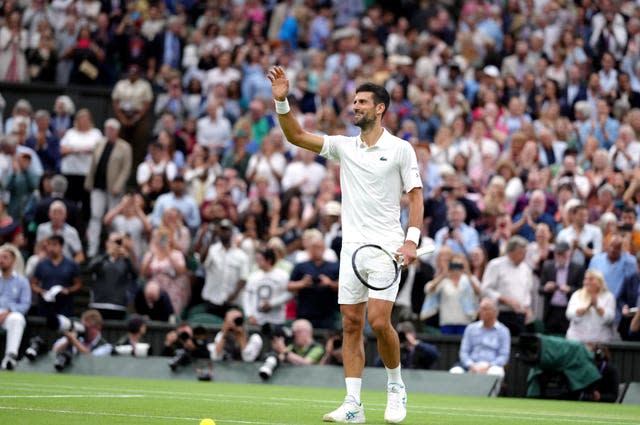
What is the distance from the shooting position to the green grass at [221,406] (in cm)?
1052

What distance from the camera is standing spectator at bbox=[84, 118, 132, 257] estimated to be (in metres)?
23.2

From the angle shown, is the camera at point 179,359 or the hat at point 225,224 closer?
the camera at point 179,359

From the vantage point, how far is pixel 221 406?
12.2m

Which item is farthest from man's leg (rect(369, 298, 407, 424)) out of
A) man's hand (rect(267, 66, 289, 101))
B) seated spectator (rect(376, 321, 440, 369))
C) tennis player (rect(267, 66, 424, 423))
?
seated spectator (rect(376, 321, 440, 369))

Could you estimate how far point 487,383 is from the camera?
1741 centimetres

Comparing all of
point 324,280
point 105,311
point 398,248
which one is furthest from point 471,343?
point 398,248

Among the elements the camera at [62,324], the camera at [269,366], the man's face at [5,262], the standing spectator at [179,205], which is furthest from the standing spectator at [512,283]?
the man's face at [5,262]

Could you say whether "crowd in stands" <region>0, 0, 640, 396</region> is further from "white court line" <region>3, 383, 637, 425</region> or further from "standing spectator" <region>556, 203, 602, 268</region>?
"white court line" <region>3, 383, 637, 425</region>

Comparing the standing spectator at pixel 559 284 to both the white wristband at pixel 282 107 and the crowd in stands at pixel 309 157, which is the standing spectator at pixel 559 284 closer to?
the crowd in stands at pixel 309 157

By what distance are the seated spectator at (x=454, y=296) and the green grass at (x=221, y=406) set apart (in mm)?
2486

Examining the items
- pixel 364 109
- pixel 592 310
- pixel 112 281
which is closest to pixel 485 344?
pixel 592 310

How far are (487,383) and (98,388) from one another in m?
5.23

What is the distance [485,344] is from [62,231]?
7.15 m

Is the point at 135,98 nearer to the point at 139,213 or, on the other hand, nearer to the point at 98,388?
the point at 139,213
